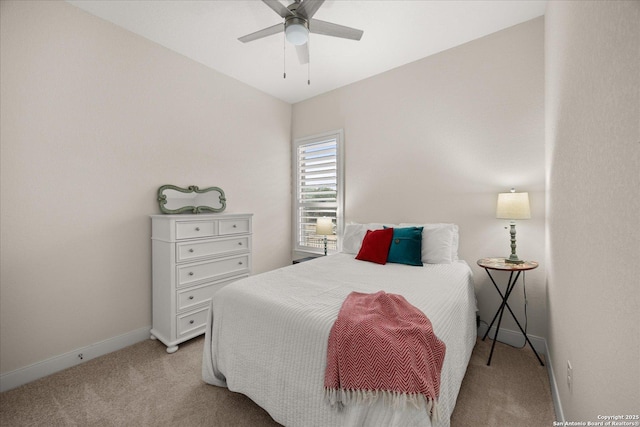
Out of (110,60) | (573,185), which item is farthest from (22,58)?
(573,185)

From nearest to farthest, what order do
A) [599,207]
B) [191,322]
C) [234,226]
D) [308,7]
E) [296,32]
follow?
[599,207] → [308,7] → [296,32] → [191,322] → [234,226]

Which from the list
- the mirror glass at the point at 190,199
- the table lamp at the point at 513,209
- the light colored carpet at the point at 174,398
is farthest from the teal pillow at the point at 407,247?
the mirror glass at the point at 190,199

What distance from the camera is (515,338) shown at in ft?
7.83

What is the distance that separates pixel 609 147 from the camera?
2.75ft

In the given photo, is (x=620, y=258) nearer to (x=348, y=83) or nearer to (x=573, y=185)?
(x=573, y=185)

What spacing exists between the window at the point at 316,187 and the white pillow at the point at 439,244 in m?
1.35

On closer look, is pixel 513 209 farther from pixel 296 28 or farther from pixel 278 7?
pixel 278 7

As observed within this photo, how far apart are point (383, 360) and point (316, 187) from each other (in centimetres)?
304

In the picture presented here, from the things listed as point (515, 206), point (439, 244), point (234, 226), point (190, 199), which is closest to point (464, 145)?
point (515, 206)

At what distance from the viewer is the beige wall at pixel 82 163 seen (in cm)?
190

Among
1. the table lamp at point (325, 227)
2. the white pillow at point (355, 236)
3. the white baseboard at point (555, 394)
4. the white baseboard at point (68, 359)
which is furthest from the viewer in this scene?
the table lamp at point (325, 227)

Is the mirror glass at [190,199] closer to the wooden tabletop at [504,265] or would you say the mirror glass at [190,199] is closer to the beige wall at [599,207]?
the wooden tabletop at [504,265]

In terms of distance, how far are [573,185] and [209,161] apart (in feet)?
10.4

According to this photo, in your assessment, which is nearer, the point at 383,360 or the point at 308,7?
the point at 383,360
